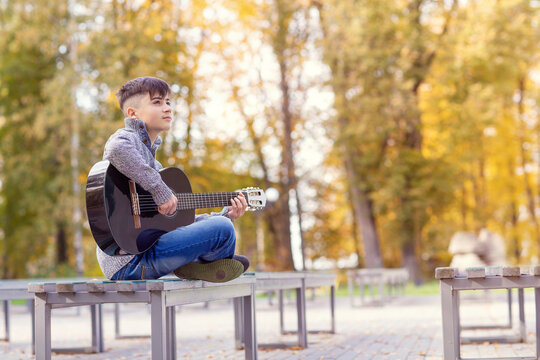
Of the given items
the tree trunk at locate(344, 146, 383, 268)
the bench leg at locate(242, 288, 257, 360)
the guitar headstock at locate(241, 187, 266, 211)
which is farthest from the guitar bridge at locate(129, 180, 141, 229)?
the tree trunk at locate(344, 146, 383, 268)

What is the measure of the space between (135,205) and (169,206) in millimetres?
184

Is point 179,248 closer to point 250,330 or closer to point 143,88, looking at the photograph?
point 143,88

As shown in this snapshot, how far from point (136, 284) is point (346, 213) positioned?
33001 mm

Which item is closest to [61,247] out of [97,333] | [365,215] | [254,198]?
[365,215]

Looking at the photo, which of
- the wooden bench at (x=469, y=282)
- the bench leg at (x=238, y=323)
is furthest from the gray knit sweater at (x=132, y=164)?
the bench leg at (x=238, y=323)

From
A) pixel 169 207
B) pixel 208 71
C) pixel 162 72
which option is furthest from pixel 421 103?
pixel 169 207

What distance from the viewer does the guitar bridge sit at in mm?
4059

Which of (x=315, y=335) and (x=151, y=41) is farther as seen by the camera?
(x=151, y=41)

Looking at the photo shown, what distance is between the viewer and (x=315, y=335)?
8.85 metres

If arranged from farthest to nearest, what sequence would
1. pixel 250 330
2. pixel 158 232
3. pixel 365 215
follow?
1. pixel 365 215
2. pixel 250 330
3. pixel 158 232

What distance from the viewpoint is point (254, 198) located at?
475 centimetres

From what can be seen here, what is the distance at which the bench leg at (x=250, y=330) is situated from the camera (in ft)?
16.5

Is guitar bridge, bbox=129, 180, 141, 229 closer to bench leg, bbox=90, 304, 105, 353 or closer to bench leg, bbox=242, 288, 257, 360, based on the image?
bench leg, bbox=242, 288, 257, 360

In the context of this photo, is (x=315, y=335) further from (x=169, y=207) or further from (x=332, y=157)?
(x=332, y=157)
